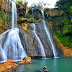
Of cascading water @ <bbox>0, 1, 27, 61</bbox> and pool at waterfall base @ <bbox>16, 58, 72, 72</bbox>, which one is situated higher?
cascading water @ <bbox>0, 1, 27, 61</bbox>

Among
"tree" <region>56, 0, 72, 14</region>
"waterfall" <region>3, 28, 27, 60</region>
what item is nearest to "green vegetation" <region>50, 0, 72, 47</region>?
"tree" <region>56, 0, 72, 14</region>

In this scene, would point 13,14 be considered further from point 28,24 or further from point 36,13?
point 36,13

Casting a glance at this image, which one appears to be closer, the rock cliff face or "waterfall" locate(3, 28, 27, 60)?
"waterfall" locate(3, 28, 27, 60)

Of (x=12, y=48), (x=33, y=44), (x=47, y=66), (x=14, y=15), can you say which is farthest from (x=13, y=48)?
(x=14, y=15)

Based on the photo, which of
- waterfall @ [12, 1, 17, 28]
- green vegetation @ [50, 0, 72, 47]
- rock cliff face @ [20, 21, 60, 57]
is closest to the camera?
rock cliff face @ [20, 21, 60, 57]

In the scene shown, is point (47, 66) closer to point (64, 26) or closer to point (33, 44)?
point (33, 44)

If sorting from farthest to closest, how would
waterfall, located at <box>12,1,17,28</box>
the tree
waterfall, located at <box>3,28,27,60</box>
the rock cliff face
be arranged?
the tree, waterfall, located at <box>12,1,17,28</box>, the rock cliff face, waterfall, located at <box>3,28,27,60</box>

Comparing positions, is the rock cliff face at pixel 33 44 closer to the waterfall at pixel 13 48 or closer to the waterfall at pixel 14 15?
the waterfall at pixel 13 48

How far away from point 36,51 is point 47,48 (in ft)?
9.10

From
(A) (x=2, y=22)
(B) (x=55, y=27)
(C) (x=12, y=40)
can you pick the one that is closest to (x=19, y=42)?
(C) (x=12, y=40)

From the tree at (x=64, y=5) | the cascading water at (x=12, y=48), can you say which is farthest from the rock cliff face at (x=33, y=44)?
the tree at (x=64, y=5)

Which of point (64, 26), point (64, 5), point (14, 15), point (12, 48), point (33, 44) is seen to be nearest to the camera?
point (12, 48)

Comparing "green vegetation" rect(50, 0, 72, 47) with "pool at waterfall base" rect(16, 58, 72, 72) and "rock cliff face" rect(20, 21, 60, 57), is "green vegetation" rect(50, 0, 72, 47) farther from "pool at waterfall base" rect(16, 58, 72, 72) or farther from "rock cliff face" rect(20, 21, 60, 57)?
"pool at waterfall base" rect(16, 58, 72, 72)

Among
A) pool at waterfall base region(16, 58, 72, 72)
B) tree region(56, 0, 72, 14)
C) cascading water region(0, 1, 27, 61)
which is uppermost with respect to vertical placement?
tree region(56, 0, 72, 14)
